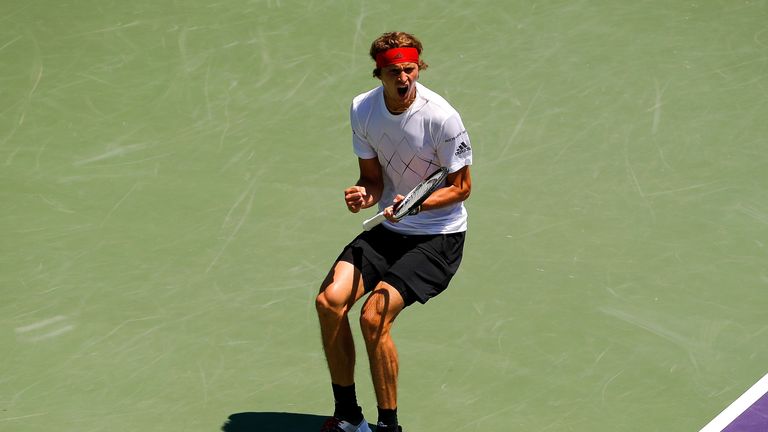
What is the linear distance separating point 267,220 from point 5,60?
342 centimetres

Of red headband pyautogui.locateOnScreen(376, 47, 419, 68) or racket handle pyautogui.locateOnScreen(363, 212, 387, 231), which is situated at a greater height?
red headband pyautogui.locateOnScreen(376, 47, 419, 68)

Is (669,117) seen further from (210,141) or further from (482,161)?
(210,141)

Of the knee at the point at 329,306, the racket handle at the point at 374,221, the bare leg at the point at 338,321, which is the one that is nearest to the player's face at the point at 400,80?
the racket handle at the point at 374,221

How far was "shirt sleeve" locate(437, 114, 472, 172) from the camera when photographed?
21.0 feet

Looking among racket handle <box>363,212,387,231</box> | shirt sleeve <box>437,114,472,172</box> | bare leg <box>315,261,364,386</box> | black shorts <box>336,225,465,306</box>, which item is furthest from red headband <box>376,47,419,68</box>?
bare leg <box>315,261,364,386</box>

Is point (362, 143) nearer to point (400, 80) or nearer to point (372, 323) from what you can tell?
point (400, 80)

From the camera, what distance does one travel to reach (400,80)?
634 centimetres

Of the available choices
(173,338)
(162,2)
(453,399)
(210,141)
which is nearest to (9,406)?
(173,338)

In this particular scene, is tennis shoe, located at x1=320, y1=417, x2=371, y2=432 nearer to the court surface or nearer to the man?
the man

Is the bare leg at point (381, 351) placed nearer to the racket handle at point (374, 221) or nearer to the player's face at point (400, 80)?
the racket handle at point (374, 221)

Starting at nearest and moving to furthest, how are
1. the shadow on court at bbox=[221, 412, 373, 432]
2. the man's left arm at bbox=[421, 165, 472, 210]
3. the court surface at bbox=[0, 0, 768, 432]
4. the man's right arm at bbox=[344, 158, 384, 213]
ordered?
the man's left arm at bbox=[421, 165, 472, 210] → the shadow on court at bbox=[221, 412, 373, 432] → the man's right arm at bbox=[344, 158, 384, 213] → the court surface at bbox=[0, 0, 768, 432]

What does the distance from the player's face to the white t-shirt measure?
9 centimetres

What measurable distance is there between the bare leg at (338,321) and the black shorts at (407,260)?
0.51 feet

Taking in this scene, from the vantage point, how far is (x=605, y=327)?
7301mm
